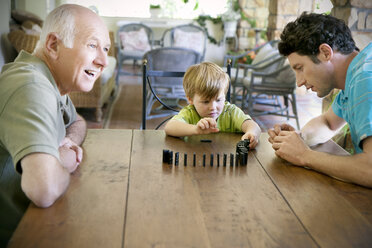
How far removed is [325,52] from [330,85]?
144 millimetres

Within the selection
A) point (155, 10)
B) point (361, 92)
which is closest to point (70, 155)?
point (361, 92)

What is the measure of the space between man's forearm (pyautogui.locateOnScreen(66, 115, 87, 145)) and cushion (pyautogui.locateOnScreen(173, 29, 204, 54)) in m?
6.28

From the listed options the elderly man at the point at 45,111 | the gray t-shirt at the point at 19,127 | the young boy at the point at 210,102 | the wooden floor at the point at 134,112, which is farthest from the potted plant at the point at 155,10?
the gray t-shirt at the point at 19,127

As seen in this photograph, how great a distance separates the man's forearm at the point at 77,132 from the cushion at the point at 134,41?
607 centimetres

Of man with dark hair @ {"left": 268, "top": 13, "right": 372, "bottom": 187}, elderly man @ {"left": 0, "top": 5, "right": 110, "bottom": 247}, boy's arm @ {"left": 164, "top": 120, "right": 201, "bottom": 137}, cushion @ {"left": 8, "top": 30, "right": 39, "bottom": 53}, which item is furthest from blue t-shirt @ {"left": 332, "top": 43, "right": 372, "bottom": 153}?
cushion @ {"left": 8, "top": 30, "right": 39, "bottom": 53}

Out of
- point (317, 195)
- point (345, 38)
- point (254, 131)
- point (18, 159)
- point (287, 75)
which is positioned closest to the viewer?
point (18, 159)

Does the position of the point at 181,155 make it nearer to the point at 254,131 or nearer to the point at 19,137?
the point at 254,131

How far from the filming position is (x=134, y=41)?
306 inches

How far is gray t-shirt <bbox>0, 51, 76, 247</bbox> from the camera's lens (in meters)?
1.07

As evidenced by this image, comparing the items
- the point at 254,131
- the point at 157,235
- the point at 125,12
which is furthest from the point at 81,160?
the point at 125,12

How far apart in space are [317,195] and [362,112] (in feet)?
1.14

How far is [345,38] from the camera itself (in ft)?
5.22

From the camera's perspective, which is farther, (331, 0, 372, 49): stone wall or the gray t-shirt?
(331, 0, 372, 49): stone wall

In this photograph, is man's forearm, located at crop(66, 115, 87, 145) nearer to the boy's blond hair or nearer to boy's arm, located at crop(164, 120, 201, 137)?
boy's arm, located at crop(164, 120, 201, 137)
